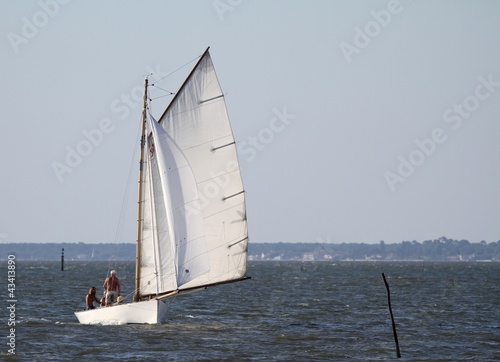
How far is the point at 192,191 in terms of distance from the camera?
145ft

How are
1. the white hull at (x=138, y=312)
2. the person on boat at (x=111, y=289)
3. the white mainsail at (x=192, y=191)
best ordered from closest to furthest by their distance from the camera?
the white mainsail at (x=192, y=191) → the white hull at (x=138, y=312) → the person on boat at (x=111, y=289)

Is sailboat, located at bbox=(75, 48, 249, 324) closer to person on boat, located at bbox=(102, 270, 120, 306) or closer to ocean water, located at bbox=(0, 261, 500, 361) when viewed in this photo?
person on boat, located at bbox=(102, 270, 120, 306)

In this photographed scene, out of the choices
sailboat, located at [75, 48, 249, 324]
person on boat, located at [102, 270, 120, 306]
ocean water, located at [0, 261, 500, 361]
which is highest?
sailboat, located at [75, 48, 249, 324]

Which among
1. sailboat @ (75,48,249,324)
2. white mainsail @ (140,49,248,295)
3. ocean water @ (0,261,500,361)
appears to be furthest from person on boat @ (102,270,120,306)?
white mainsail @ (140,49,248,295)

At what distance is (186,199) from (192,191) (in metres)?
0.45

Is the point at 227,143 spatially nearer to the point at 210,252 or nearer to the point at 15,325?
the point at 210,252

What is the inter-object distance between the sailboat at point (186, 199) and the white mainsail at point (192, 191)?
0.04 m

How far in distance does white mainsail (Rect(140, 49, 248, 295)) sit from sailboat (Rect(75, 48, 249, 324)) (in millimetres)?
43

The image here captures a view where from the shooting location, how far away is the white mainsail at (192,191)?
1745 inches

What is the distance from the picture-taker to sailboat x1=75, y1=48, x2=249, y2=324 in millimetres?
44344

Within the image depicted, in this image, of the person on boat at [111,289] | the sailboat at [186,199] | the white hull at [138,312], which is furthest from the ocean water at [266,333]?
the sailboat at [186,199]

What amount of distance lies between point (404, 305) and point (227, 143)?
30027 millimetres

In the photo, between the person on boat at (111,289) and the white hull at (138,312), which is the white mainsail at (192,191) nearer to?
the white hull at (138,312)

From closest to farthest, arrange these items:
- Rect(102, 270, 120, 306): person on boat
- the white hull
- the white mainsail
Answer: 1. the white mainsail
2. the white hull
3. Rect(102, 270, 120, 306): person on boat
